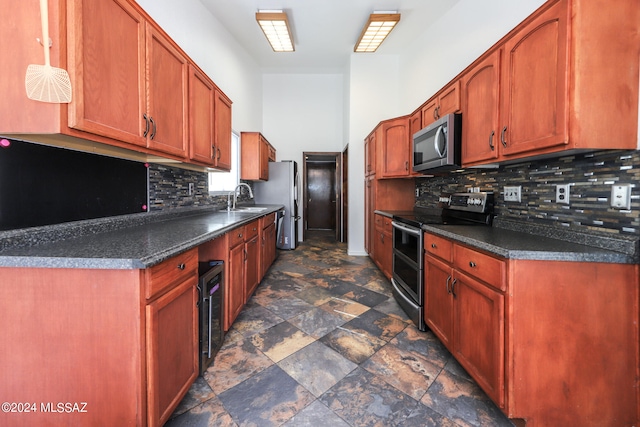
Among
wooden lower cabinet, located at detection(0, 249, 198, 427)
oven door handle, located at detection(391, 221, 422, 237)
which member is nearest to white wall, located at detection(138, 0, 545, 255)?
oven door handle, located at detection(391, 221, 422, 237)

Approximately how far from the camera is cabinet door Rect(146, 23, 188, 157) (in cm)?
149

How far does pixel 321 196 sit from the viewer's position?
7.71 meters

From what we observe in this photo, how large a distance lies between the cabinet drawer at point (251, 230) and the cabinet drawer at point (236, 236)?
0.09 metres

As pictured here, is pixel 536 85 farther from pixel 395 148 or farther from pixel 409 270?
pixel 395 148

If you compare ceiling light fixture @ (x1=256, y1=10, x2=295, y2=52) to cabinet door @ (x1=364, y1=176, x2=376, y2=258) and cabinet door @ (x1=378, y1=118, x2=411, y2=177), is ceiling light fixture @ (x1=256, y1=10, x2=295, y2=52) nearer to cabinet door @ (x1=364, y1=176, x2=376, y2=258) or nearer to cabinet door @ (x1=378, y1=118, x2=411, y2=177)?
cabinet door @ (x1=378, y1=118, x2=411, y2=177)

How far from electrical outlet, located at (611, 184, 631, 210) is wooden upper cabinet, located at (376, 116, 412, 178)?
2.04 m

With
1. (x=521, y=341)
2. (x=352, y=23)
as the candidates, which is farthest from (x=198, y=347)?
(x=352, y=23)

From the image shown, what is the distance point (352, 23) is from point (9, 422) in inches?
183

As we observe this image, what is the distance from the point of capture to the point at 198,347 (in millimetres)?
1465

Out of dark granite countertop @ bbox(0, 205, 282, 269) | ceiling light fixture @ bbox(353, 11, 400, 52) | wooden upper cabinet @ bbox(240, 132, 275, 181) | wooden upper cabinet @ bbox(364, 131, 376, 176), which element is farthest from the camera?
wooden upper cabinet @ bbox(240, 132, 275, 181)

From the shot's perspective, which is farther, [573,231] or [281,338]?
[281,338]

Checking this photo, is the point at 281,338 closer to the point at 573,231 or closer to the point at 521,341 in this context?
the point at 521,341

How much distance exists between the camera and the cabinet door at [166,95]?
1.49 metres

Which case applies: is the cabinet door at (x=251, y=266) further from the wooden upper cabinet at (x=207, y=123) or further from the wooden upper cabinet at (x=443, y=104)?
the wooden upper cabinet at (x=443, y=104)
